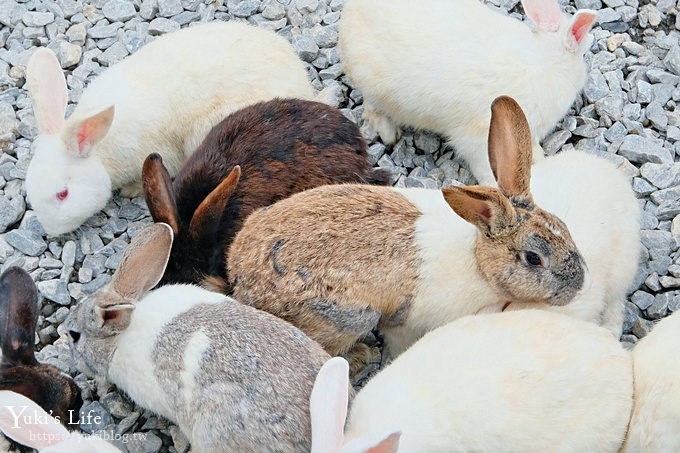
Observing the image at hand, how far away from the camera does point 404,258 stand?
3336 mm

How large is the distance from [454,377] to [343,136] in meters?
1.33

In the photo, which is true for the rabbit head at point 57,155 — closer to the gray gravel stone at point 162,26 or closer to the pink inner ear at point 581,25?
the gray gravel stone at point 162,26

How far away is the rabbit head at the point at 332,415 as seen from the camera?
2.63m

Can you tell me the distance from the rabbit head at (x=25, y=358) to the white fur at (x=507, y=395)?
3.61 feet

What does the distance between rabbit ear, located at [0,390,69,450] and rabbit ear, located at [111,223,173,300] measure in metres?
0.58

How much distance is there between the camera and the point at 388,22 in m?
4.20

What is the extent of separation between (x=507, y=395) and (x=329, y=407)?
57 cm

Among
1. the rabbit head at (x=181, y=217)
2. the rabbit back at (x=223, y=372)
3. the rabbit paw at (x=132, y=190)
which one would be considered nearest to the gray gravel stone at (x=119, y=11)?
the rabbit paw at (x=132, y=190)

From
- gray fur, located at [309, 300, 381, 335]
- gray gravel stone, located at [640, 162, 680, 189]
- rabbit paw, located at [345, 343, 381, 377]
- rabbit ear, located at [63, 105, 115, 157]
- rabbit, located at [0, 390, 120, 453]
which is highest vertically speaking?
rabbit ear, located at [63, 105, 115, 157]

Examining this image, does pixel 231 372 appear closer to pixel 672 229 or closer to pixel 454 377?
pixel 454 377

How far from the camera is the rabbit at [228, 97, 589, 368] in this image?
10.7 feet

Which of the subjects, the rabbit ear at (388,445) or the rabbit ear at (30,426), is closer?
the rabbit ear at (388,445)

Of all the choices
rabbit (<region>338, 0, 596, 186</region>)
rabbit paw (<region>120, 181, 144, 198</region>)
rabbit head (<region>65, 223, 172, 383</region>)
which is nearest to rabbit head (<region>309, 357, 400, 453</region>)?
rabbit head (<region>65, 223, 172, 383</region>)

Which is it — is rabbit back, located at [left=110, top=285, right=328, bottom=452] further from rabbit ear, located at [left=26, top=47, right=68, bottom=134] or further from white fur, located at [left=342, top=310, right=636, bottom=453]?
rabbit ear, located at [left=26, top=47, right=68, bottom=134]
